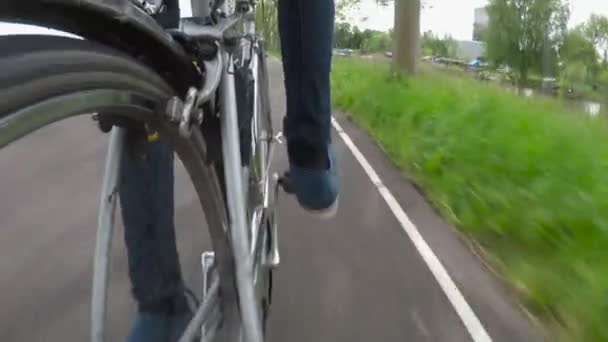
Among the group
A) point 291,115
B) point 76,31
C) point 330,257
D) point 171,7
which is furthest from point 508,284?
point 76,31

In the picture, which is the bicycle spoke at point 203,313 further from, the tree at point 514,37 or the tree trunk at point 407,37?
the tree at point 514,37

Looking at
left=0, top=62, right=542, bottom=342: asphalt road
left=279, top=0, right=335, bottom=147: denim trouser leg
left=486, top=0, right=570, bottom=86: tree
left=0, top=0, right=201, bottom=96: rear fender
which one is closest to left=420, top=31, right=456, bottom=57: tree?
left=486, top=0, right=570, bottom=86: tree

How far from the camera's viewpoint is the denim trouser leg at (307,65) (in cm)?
152

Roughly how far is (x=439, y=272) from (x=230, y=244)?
2.59 meters

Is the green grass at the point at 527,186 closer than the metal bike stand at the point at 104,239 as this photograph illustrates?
No

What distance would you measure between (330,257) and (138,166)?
252 cm

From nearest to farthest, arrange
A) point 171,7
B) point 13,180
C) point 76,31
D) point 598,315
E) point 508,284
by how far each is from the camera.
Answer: point 76,31 < point 171,7 < point 598,315 < point 508,284 < point 13,180

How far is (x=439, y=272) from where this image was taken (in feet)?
12.3

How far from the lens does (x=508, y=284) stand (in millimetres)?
3588

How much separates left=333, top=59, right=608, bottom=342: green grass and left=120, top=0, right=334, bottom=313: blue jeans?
187cm

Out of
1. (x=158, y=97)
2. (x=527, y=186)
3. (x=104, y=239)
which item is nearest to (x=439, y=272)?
(x=527, y=186)

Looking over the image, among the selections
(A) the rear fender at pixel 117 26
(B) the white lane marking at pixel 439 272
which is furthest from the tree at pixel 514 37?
(A) the rear fender at pixel 117 26

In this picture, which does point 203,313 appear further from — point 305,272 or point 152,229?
point 305,272

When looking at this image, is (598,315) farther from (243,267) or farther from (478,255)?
(243,267)
